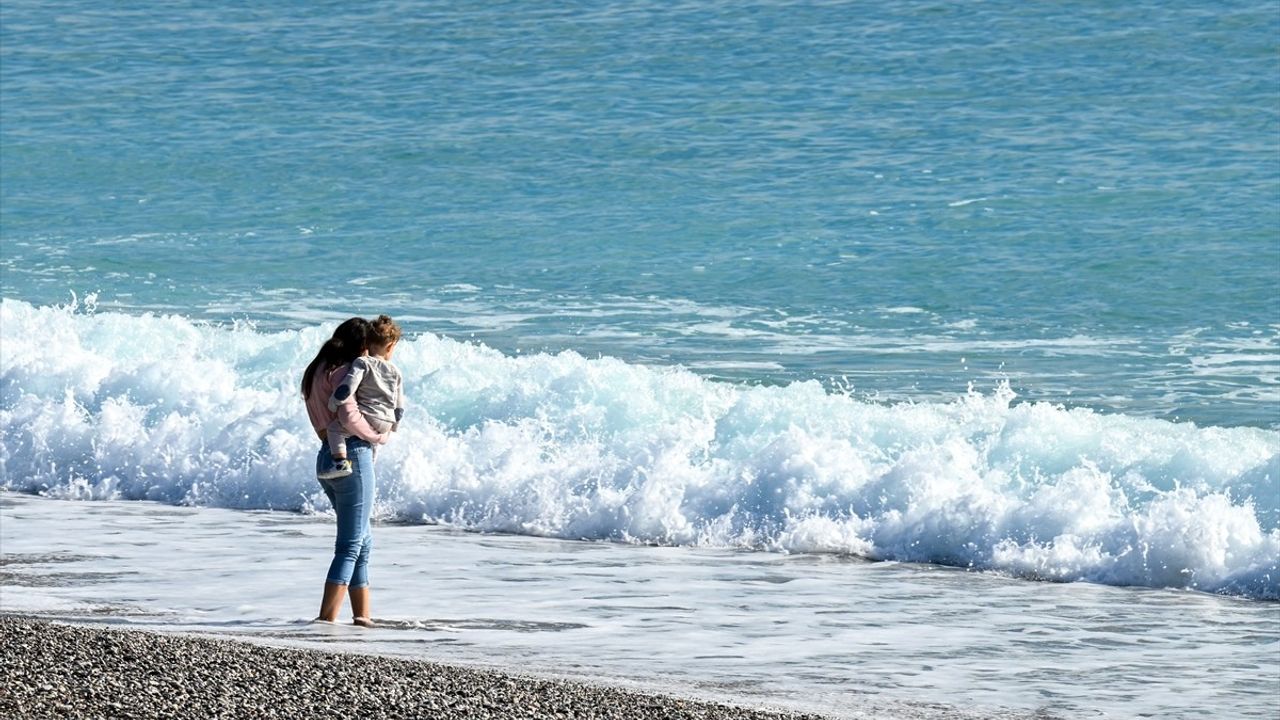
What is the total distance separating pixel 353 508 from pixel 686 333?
979 cm

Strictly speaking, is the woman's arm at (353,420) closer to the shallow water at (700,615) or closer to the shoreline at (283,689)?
the shallow water at (700,615)

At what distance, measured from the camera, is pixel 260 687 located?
24.7 feet

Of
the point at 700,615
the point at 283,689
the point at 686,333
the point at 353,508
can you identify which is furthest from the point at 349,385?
the point at 686,333

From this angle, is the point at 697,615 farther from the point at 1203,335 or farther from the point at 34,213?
the point at 34,213

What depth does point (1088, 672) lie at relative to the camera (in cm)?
935

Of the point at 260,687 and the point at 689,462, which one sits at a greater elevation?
the point at 689,462

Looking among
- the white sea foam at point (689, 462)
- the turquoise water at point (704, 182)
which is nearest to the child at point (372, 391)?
the white sea foam at point (689, 462)

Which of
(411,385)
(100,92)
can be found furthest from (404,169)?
(411,385)

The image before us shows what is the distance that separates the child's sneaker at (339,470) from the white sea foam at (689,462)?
3.99 meters

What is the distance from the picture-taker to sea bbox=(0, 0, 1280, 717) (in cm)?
1053

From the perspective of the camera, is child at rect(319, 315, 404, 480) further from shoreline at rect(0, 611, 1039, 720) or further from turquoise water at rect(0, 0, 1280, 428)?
turquoise water at rect(0, 0, 1280, 428)

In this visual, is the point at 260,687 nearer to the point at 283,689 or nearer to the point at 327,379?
the point at 283,689

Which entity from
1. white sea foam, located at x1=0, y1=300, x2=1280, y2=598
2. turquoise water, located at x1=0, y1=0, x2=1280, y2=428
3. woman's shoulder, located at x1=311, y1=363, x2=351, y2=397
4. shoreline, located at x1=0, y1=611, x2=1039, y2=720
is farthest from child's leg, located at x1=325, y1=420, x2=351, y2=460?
turquoise water, located at x1=0, y1=0, x2=1280, y2=428

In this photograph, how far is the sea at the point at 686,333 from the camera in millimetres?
10531
